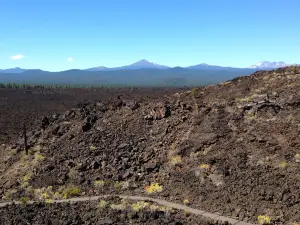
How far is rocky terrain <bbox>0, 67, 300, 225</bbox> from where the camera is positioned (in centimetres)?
1992

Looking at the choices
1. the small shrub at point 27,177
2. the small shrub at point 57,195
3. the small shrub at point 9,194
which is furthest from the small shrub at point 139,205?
the small shrub at point 27,177

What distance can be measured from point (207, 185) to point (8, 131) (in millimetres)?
41302

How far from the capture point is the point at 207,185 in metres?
21.6

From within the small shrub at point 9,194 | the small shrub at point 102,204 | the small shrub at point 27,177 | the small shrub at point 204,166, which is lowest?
the small shrub at point 9,194

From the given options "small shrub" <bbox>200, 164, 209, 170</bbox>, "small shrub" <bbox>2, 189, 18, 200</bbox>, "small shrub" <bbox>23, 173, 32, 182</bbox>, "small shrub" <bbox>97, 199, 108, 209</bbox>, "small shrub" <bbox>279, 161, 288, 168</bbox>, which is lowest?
"small shrub" <bbox>2, 189, 18, 200</bbox>

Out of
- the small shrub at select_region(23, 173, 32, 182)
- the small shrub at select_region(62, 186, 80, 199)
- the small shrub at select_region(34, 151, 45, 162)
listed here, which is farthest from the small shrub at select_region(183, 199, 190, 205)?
the small shrub at select_region(34, 151, 45, 162)

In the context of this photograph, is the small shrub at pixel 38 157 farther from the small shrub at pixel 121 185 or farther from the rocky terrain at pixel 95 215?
the rocky terrain at pixel 95 215

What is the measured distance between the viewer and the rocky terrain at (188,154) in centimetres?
1992

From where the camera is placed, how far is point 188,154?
2525 cm

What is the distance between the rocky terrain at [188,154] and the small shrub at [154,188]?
2.6 inches

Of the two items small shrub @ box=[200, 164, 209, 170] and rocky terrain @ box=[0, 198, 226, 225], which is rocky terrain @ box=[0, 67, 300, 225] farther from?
rocky terrain @ box=[0, 198, 226, 225]

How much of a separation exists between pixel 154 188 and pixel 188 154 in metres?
3.92

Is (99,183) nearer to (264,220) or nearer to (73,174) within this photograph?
(73,174)

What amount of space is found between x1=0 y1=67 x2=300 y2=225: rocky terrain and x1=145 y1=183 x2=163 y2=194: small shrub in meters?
0.07
